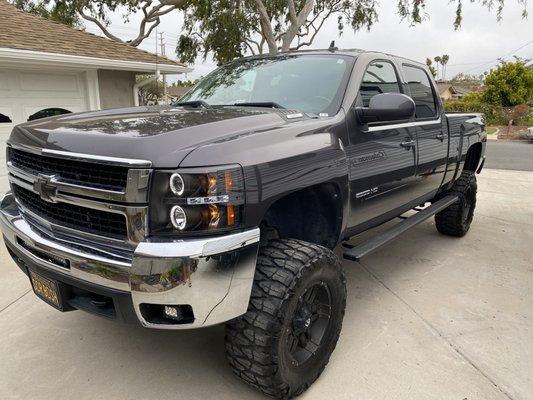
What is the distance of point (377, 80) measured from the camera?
366cm

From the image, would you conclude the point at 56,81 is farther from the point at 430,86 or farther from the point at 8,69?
the point at 430,86

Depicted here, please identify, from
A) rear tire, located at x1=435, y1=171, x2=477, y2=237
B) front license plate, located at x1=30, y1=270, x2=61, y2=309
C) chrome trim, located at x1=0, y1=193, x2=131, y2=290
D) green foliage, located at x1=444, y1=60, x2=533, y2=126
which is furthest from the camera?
green foliage, located at x1=444, y1=60, x2=533, y2=126

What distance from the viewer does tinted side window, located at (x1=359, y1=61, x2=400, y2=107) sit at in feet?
11.1

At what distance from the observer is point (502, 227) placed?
20.2 feet

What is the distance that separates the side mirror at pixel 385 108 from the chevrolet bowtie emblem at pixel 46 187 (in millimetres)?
1993

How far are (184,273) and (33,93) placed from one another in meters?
7.28

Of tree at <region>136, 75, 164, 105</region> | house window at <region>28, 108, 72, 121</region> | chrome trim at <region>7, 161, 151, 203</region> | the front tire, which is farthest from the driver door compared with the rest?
tree at <region>136, 75, 164, 105</region>

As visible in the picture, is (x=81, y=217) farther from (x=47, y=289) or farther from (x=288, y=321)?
(x=288, y=321)

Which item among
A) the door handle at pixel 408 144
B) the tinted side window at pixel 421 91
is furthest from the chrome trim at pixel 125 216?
the tinted side window at pixel 421 91

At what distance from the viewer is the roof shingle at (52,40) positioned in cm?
755

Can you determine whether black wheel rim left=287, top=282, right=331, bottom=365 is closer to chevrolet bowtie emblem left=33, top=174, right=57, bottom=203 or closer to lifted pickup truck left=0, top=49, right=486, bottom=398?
lifted pickup truck left=0, top=49, right=486, bottom=398

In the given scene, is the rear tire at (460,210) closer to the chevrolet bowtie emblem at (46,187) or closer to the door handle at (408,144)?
the door handle at (408,144)

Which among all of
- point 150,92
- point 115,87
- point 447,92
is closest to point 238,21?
point 115,87

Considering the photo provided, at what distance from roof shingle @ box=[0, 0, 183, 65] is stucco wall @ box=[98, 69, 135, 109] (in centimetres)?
40
